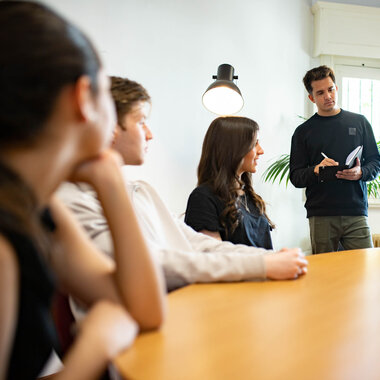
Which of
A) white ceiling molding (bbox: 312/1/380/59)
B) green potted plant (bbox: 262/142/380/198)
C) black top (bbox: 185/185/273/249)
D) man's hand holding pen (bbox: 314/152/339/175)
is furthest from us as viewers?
white ceiling molding (bbox: 312/1/380/59)

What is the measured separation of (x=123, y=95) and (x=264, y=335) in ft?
3.11

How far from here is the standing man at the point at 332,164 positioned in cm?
283

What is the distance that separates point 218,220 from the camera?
1827 mm

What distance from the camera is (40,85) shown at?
560mm

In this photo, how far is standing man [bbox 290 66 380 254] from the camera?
283 centimetres

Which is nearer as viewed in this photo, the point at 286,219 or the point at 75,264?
the point at 75,264

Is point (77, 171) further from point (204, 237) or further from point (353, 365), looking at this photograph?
point (204, 237)

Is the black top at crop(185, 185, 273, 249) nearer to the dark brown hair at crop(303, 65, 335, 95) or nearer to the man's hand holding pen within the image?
the man's hand holding pen

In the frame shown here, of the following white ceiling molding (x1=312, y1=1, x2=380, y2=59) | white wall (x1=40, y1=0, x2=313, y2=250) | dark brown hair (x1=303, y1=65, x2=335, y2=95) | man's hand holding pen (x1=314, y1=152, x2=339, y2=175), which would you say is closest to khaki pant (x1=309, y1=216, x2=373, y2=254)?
man's hand holding pen (x1=314, y1=152, x2=339, y2=175)

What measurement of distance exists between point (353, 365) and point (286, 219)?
139 inches

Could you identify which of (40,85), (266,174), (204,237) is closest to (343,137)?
(266,174)

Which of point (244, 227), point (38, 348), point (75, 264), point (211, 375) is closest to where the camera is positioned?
point (211, 375)

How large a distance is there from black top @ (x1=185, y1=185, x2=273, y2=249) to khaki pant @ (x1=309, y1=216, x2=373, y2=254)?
1.04 m

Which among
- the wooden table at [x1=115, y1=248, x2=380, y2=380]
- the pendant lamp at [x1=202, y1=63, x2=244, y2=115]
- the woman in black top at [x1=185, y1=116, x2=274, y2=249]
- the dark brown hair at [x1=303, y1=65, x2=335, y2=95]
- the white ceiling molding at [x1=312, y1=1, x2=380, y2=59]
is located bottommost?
the wooden table at [x1=115, y1=248, x2=380, y2=380]
